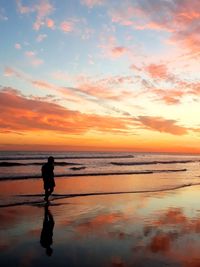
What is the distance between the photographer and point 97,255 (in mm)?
8445

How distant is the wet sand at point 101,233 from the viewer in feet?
27.0

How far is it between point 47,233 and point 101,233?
1594 millimetres

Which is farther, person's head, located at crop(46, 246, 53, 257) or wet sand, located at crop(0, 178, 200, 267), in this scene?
person's head, located at crop(46, 246, 53, 257)

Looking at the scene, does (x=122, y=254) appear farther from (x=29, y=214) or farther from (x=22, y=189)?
(x=22, y=189)

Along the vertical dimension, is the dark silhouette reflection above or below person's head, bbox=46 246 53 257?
above

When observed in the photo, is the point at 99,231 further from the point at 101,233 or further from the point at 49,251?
the point at 49,251

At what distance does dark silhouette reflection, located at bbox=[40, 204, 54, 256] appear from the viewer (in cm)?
909

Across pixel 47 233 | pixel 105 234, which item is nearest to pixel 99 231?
pixel 105 234

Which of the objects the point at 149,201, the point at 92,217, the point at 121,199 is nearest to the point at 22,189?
the point at 121,199

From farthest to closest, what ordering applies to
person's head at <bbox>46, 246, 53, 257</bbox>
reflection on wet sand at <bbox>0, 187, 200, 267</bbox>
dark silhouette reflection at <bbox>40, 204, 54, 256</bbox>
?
dark silhouette reflection at <bbox>40, 204, 54, 256</bbox>
person's head at <bbox>46, 246, 53, 257</bbox>
reflection on wet sand at <bbox>0, 187, 200, 267</bbox>

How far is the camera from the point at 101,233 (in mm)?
10711

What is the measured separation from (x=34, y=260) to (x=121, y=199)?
10.4 m

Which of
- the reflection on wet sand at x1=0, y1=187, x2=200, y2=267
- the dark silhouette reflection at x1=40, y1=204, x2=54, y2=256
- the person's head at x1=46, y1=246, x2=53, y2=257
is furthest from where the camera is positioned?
the dark silhouette reflection at x1=40, y1=204, x2=54, y2=256

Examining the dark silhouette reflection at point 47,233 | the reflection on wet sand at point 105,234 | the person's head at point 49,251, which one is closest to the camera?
the reflection on wet sand at point 105,234
